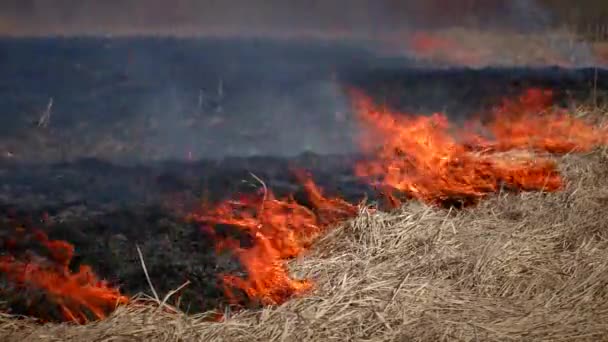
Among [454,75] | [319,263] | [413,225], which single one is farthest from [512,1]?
[319,263]

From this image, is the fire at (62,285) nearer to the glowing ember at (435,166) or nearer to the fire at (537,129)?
the glowing ember at (435,166)

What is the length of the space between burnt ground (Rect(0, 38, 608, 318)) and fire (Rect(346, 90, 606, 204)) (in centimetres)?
26

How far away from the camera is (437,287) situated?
11.6ft

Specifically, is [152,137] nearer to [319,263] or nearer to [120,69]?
[120,69]

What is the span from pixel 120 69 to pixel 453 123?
4088mm

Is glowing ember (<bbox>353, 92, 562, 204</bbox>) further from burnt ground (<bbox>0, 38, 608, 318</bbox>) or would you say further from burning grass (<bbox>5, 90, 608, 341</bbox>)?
burnt ground (<bbox>0, 38, 608, 318</bbox>)

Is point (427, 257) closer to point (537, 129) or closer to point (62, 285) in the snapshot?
point (62, 285)

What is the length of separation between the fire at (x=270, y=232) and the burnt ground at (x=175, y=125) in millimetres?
135

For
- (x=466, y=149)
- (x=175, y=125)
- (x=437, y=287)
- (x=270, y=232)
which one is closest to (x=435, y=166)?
(x=466, y=149)

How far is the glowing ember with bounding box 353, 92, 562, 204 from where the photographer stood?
515 cm

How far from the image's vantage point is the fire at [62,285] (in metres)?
3.57

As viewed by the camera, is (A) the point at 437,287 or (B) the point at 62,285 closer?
(A) the point at 437,287

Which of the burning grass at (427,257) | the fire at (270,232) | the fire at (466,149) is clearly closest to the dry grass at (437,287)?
the burning grass at (427,257)

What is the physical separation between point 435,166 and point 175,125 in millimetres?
2844
